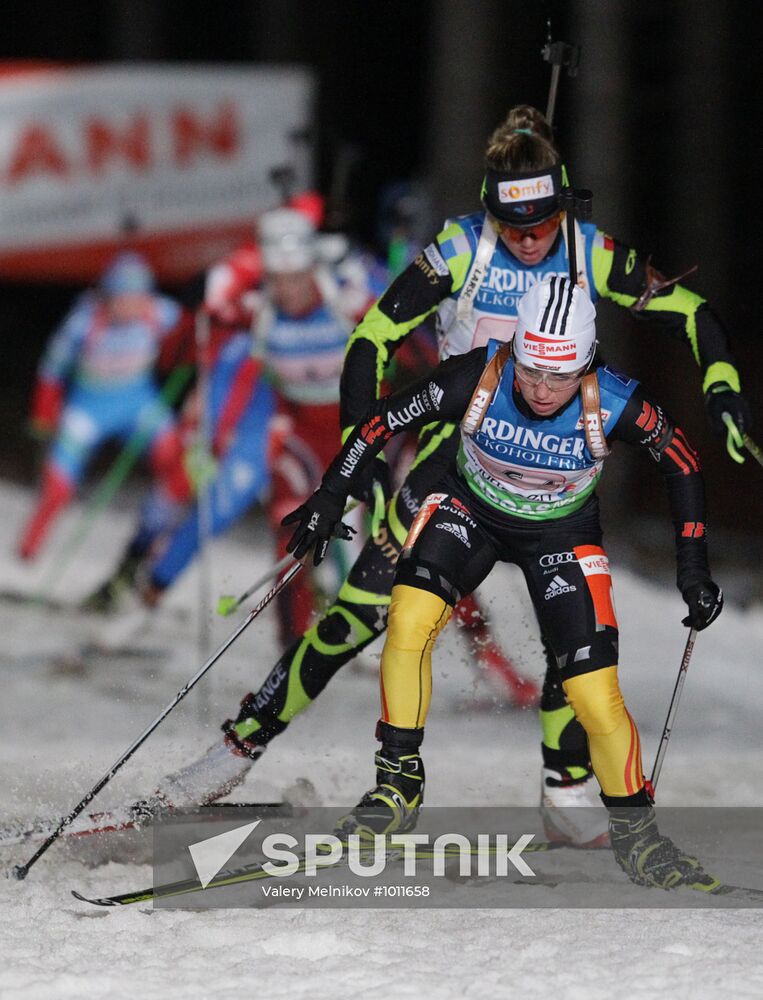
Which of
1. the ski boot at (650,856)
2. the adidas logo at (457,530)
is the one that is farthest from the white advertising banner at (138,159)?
the ski boot at (650,856)

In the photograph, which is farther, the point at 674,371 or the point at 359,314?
the point at 674,371

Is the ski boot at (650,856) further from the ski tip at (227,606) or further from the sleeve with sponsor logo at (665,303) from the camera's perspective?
the ski tip at (227,606)

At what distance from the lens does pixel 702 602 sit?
4344 millimetres

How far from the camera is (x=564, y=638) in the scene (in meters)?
4.36

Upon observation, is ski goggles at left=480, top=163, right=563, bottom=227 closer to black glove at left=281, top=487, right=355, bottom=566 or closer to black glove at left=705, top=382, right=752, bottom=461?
black glove at left=705, top=382, right=752, bottom=461

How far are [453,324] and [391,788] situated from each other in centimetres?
156

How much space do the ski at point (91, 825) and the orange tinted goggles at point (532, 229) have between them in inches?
83.6

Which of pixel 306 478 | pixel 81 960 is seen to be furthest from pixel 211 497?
pixel 81 960

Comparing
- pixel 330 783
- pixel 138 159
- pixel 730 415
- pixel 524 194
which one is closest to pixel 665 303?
pixel 730 415

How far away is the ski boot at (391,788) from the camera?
4383mm

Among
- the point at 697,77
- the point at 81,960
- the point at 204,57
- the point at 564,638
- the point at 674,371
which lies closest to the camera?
the point at 81,960

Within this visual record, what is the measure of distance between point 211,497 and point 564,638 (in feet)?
13.0

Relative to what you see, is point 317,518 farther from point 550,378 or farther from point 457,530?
point 550,378

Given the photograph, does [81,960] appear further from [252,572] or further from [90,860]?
[252,572]
